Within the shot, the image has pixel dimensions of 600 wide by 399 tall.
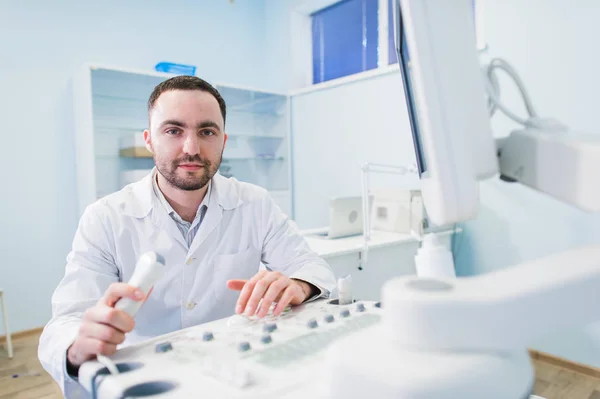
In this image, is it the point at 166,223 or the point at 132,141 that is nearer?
the point at 166,223

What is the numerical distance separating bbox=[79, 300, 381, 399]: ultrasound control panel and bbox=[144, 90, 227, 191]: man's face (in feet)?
1.69

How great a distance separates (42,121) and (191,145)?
2567mm

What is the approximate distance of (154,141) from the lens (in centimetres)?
120

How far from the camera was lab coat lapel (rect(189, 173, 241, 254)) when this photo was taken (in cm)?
122

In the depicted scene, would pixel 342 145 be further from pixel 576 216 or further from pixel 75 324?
pixel 75 324

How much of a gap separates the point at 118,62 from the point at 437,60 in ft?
12.1

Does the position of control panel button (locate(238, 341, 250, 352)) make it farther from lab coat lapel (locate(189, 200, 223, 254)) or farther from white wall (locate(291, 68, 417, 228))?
white wall (locate(291, 68, 417, 228))

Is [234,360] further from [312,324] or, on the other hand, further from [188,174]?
[188,174]

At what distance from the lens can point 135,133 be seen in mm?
3391

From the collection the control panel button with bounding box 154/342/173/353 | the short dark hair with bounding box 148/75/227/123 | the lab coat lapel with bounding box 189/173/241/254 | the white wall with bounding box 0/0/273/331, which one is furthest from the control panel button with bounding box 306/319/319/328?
the white wall with bounding box 0/0/273/331

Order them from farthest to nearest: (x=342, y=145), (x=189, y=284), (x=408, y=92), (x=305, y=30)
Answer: (x=305, y=30), (x=342, y=145), (x=189, y=284), (x=408, y=92)

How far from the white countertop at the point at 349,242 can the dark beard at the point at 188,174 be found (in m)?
0.94

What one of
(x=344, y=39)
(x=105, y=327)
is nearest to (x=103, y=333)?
(x=105, y=327)

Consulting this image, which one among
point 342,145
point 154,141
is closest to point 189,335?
point 154,141
